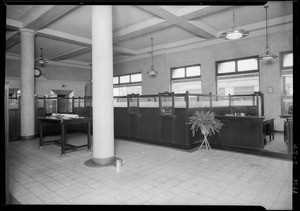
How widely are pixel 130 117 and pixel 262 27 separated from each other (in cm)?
644

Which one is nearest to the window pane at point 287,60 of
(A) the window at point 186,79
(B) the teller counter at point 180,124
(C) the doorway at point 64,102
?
(B) the teller counter at point 180,124

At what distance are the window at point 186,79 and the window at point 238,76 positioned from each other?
3.86 ft

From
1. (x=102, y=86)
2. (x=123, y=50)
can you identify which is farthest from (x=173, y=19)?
(x=123, y=50)

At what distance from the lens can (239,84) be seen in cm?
944

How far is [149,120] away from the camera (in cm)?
641

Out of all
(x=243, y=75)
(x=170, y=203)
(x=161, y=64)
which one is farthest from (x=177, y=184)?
(x=161, y=64)

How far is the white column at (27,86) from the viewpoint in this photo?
735cm

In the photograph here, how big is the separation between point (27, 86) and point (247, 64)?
30.2 ft

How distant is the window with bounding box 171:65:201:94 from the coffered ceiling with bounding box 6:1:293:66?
4.50 feet

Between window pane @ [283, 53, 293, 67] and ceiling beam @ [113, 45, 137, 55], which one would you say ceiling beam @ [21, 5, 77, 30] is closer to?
ceiling beam @ [113, 45, 137, 55]

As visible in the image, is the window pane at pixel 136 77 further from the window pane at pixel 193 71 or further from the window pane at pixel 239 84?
the window pane at pixel 239 84

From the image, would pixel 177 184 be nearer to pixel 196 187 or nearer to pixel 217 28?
pixel 196 187

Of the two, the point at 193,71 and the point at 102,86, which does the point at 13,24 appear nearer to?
the point at 102,86

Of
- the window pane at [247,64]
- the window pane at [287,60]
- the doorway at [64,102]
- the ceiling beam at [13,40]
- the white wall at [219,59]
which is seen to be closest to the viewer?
the window pane at [287,60]
